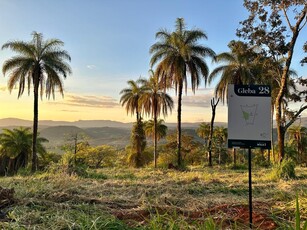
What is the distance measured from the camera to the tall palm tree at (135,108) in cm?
3937

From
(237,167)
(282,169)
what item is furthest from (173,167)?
(282,169)

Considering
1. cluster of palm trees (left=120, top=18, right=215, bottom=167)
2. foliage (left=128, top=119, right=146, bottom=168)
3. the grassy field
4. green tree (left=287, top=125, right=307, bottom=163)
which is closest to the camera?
the grassy field

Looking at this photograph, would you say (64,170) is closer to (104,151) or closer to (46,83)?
(46,83)

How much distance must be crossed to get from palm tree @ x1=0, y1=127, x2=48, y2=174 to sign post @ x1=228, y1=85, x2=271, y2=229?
30916mm

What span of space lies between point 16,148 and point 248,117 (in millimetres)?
31952

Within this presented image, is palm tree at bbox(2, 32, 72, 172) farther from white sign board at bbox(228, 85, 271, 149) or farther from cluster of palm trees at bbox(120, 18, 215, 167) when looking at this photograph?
white sign board at bbox(228, 85, 271, 149)

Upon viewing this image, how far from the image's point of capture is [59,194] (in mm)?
7254

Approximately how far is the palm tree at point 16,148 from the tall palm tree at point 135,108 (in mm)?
10669

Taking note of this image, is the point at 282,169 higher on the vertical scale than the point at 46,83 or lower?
lower

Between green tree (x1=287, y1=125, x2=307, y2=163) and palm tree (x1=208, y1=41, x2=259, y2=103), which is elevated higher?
palm tree (x1=208, y1=41, x2=259, y2=103)

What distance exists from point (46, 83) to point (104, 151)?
29466 millimetres

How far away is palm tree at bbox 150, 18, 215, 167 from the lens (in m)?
24.0

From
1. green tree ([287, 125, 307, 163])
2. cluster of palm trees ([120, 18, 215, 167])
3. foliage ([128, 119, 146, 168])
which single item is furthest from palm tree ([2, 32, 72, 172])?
green tree ([287, 125, 307, 163])

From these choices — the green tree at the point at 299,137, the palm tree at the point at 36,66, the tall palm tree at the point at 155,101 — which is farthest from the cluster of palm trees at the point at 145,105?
the green tree at the point at 299,137
